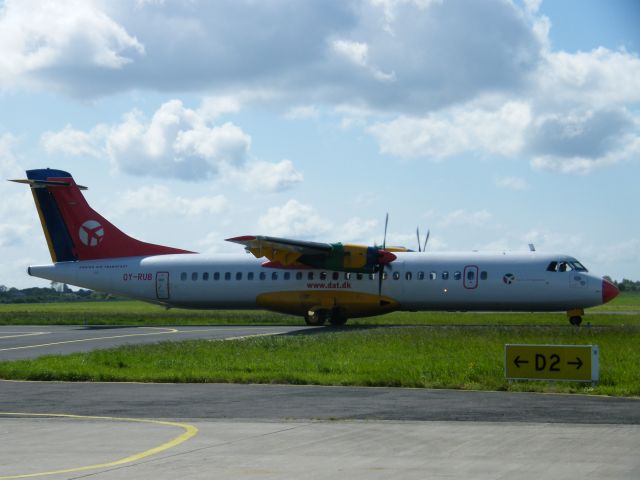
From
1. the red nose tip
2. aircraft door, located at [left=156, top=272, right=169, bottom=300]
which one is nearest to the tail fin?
aircraft door, located at [left=156, top=272, right=169, bottom=300]

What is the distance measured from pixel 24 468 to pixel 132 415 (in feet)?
16.2

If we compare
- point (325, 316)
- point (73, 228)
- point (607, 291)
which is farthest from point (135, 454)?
point (73, 228)

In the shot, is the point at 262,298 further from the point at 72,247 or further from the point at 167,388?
the point at 167,388

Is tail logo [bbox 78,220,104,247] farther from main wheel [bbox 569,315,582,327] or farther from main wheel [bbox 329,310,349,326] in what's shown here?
main wheel [bbox 569,315,582,327]

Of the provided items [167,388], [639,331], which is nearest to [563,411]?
[167,388]

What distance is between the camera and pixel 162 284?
4566 centimetres

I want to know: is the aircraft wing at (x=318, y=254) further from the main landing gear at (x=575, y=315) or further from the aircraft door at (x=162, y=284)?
the main landing gear at (x=575, y=315)

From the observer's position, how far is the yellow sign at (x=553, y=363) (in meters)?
19.5

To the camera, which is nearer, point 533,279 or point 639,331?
point 639,331

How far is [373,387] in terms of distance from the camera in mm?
20062

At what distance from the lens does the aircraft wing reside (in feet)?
135

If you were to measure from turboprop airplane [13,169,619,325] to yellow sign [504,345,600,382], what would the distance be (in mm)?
Result: 19744

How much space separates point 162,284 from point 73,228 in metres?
6.09

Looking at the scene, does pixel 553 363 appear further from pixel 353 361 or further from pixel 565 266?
pixel 565 266
